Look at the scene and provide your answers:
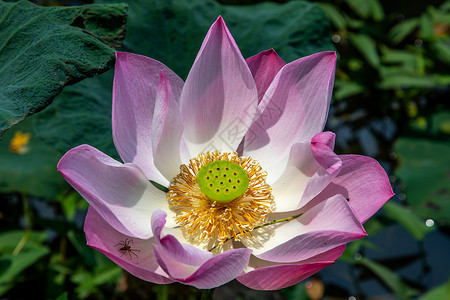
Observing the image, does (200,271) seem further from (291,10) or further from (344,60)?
(344,60)

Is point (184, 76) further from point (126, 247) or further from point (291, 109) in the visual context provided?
point (126, 247)

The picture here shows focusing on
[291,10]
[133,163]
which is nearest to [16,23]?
[133,163]

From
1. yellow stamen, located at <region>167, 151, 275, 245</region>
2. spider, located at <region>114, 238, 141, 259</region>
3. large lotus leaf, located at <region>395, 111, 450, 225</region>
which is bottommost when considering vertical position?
large lotus leaf, located at <region>395, 111, 450, 225</region>

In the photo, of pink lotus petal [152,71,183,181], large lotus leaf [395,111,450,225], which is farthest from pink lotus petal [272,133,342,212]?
large lotus leaf [395,111,450,225]

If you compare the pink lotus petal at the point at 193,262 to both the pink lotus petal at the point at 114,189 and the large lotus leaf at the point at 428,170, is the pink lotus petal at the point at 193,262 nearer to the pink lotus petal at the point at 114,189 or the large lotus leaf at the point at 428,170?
the pink lotus petal at the point at 114,189

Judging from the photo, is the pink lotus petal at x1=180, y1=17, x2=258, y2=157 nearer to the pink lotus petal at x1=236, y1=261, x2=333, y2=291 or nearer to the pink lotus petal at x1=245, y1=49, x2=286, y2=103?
the pink lotus petal at x1=245, y1=49, x2=286, y2=103

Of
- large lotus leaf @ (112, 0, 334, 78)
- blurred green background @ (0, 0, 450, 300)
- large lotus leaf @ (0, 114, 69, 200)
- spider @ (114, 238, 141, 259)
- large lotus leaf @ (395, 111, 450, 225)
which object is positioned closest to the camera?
spider @ (114, 238, 141, 259)
